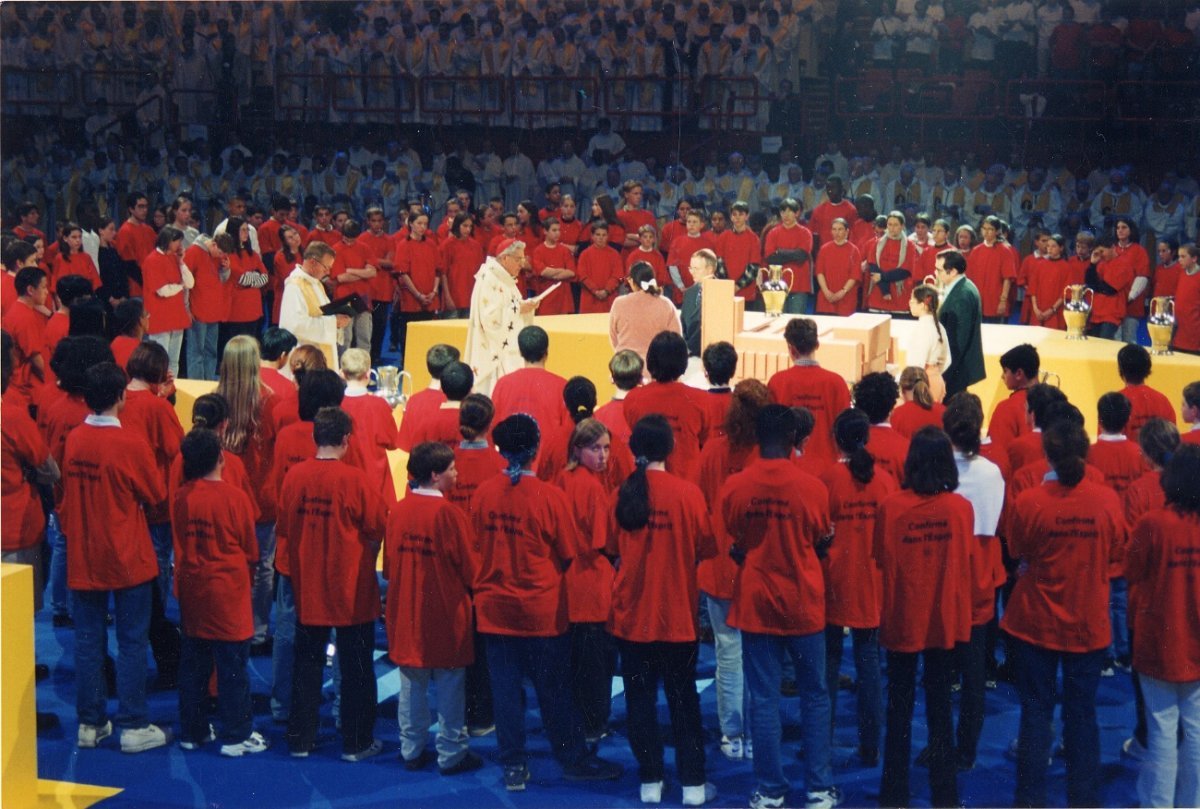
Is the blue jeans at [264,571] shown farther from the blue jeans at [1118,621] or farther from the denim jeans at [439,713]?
the blue jeans at [1118,621]

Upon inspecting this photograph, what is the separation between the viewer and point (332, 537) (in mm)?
6281

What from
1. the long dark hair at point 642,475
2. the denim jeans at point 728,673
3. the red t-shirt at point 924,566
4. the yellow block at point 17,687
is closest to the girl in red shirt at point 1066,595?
the red t-shirt at point 924,566

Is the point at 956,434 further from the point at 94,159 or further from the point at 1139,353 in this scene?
the point at 94,159

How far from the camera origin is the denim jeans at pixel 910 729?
19.3 feet

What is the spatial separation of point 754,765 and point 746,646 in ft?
1.76

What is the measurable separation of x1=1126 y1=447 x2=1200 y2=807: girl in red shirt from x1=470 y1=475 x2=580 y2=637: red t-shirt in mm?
2281

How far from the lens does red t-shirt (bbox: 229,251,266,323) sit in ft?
42.5

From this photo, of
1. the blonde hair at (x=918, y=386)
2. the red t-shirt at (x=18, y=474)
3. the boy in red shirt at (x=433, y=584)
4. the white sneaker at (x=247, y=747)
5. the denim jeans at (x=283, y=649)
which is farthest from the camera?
the blonde hair at (x=918, y=386)

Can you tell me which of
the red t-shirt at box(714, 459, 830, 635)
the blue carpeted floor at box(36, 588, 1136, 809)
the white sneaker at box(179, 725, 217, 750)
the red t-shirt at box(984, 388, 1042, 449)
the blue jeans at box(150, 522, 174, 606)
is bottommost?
the blue carpeted floor at box(36, 588, 1136, 809)

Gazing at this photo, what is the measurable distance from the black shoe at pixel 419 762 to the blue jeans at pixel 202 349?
735cm

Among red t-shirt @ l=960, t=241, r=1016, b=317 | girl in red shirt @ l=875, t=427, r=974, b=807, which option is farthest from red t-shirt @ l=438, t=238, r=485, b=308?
girl in red shirt @ l=875, t=427, r=974, b=807

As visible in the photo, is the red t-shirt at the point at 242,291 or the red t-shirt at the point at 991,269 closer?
the red t-shirt at the point at 242,291

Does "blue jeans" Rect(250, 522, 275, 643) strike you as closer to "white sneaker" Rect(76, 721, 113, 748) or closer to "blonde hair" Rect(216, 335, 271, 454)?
"blonde hair" Rect(216, 335, 271, 454)

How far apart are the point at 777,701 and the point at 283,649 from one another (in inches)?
93.2
